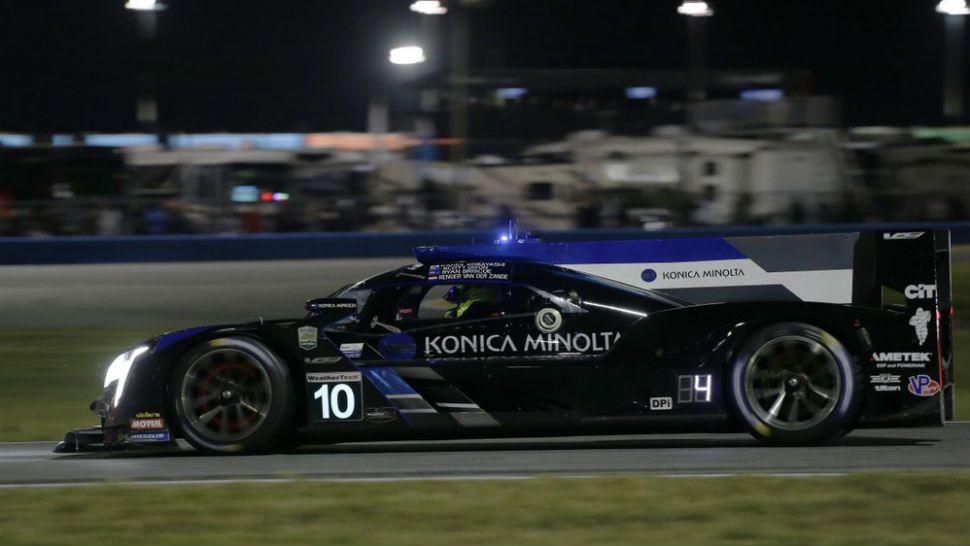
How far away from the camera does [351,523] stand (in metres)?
5.44

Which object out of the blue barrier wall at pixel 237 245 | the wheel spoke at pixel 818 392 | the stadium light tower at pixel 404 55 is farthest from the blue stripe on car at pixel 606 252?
the stadium light tower at pixel 404 55

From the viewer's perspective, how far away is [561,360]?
723 centimetres

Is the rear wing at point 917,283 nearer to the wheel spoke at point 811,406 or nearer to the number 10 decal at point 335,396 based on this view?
the wheel spoke at point 811,406

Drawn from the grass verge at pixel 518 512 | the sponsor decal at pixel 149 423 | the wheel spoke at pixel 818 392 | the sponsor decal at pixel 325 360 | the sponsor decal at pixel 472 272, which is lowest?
the grass verge at pixel 518 512

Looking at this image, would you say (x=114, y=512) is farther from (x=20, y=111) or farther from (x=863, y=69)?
(x=863, y=69)

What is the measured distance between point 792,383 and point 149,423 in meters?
3.46

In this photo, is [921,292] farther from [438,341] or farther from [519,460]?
[438,341]

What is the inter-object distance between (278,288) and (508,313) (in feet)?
39.7

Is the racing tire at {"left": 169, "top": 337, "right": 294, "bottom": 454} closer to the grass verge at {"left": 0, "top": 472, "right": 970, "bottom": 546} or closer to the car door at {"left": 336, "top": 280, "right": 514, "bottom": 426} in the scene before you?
the car door at {"left": 336, "top": 280, "right": 514, "bottom": 426}

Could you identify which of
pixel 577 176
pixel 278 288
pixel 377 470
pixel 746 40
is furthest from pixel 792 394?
pixel 746 40

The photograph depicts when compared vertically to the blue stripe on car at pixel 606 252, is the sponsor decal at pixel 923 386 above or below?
below

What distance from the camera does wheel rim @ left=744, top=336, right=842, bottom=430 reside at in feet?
23.3

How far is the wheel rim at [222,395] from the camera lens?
7.35 meters

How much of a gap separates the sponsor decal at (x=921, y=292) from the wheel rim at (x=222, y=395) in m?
3.52
